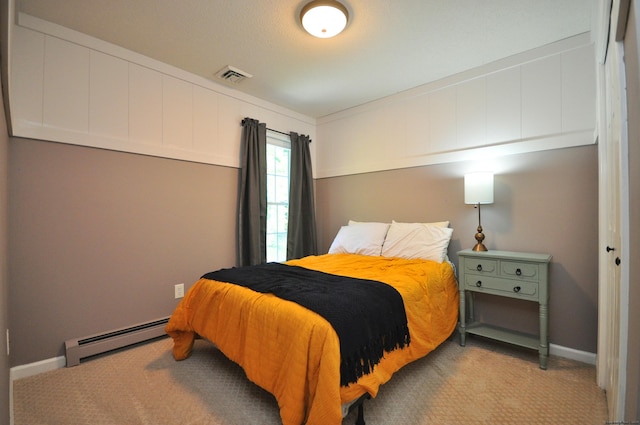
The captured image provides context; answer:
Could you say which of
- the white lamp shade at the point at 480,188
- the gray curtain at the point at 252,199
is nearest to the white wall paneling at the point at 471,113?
the white lamp shade at the point at 480,188

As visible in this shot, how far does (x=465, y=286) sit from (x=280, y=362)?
1.67 meters

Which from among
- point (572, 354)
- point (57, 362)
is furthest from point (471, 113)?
point (57, 362)

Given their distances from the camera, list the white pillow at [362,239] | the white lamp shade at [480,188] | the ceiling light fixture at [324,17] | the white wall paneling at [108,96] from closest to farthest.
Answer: the ceiling light fixture at [324,17], the white wall paneling at [108,96], the white lamp shade at [480,188], the white pillow at [362,239]

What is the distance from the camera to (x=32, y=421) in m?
1.46

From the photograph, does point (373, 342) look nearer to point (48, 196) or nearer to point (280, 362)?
point (280, 362)

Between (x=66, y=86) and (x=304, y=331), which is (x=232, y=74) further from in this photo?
(x=304, y=331)

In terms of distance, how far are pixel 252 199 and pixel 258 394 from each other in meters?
1.93

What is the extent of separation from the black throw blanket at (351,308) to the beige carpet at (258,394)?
14.8 inches

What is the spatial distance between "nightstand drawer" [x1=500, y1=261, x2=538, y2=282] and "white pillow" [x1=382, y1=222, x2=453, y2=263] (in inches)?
18.5

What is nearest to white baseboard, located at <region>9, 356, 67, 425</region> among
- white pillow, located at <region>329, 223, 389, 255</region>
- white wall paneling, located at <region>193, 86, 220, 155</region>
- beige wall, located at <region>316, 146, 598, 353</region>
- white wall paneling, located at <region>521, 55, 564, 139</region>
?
white wall paneling, located at <region>193, 86, 220, 155</region>

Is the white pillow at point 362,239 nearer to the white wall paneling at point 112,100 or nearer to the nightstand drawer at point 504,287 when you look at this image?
the nightstand drawer at point 504,287

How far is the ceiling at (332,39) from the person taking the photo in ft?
6.11

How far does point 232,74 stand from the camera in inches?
107

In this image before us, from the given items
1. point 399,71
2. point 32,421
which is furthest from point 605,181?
point 32,421
